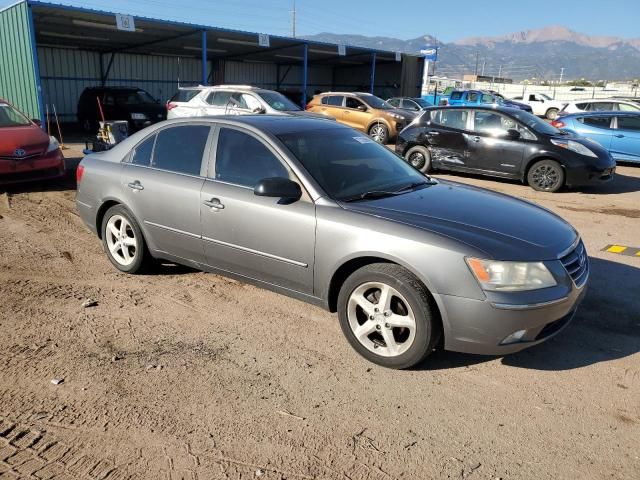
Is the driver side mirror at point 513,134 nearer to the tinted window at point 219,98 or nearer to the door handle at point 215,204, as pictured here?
the door handle at point 215,204

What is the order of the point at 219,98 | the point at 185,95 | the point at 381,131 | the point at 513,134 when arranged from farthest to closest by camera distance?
the point at 381,131 → the point at 185,95 → the point at 219,98 → the point at 513,134

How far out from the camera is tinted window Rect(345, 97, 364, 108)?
1794 centimetres

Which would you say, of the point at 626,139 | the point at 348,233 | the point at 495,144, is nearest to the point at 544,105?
the point at 626,139

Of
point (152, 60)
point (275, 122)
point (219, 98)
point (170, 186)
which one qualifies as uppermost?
point (152, 60)

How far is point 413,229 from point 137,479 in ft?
6.77

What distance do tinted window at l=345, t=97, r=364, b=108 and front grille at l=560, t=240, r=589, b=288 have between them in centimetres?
1483

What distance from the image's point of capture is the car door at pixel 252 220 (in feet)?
12.5

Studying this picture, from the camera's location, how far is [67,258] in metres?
5.71

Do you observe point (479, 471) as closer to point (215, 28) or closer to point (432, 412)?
point (432, 412)

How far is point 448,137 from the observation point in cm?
1101

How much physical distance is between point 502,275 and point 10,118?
9.51 meters

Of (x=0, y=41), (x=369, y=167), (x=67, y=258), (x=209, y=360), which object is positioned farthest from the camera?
(x=0, y=41)

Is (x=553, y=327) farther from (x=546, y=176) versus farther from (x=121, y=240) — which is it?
(x=546, y=176)

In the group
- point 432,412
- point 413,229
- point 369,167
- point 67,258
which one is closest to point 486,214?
point 413,229
